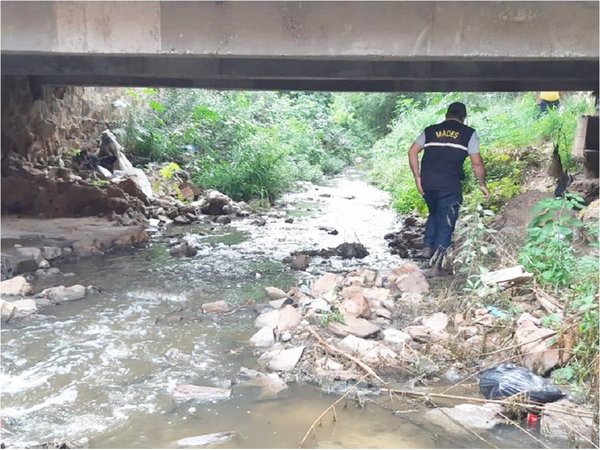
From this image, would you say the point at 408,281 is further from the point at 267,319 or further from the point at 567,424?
the point at 567,424

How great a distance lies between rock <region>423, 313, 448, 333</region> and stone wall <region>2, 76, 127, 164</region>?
7708 mm

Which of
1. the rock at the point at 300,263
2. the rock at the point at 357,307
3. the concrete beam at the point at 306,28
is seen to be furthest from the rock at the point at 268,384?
the rock at the point at 300,263

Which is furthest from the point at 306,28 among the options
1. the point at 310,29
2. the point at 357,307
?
the point at 357,307

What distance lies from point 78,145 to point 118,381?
8.89 meters

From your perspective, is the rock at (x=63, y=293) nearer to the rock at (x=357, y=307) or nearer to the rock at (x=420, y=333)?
the rock at (x=357, y=307)

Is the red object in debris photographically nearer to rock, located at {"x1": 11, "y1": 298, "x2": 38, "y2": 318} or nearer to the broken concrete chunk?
the broken concrete chunk

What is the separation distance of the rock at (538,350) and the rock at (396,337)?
77 centimetres

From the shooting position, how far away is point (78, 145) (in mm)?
11844

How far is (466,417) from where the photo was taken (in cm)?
339

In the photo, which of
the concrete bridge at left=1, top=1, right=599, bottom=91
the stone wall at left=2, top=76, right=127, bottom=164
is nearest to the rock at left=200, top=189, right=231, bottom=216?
the stone wall at left=2, top=76, right=127, bottom=164

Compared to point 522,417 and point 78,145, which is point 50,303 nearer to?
point 522,417

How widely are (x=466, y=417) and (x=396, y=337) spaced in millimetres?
1125

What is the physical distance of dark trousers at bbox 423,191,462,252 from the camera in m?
6.60

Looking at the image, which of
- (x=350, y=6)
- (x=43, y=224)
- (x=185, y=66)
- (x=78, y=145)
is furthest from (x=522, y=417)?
(x=78, y=145)
